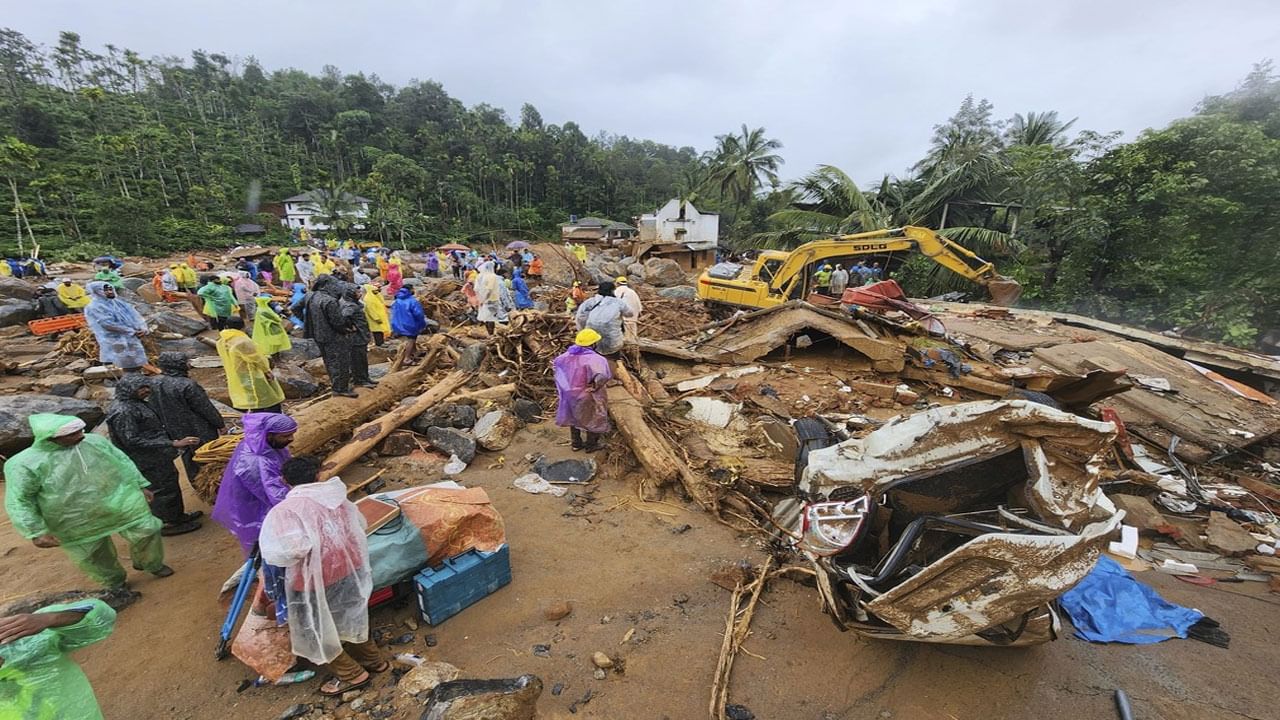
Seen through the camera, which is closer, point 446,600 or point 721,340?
point 446,600

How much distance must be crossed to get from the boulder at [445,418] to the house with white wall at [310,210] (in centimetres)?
3673

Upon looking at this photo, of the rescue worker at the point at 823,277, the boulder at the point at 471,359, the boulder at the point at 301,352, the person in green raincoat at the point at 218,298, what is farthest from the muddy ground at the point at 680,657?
the rescue worker at the point at 823,277

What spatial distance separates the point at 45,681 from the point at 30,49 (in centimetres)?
8638

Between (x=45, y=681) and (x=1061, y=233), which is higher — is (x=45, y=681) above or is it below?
below

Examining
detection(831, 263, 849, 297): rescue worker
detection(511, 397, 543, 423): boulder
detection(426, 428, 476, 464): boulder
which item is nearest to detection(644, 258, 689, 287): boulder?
detection(831, 263, 849, 297): rescue worker

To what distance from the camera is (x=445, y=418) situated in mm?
6066

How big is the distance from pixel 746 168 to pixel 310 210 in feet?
114

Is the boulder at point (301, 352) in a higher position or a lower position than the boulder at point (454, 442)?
higher

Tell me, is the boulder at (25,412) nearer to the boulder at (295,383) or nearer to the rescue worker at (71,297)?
the boulder at (295,383)

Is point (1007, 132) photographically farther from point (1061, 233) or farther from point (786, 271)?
point (786, 271)

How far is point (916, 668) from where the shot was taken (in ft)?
9.61

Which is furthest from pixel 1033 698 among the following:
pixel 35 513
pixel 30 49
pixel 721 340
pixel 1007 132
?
pixel 30 49

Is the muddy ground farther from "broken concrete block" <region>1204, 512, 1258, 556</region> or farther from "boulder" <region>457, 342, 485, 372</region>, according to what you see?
"boulder" <region>457, 342, 485, 372</region>

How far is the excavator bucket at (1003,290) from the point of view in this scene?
1154cm
